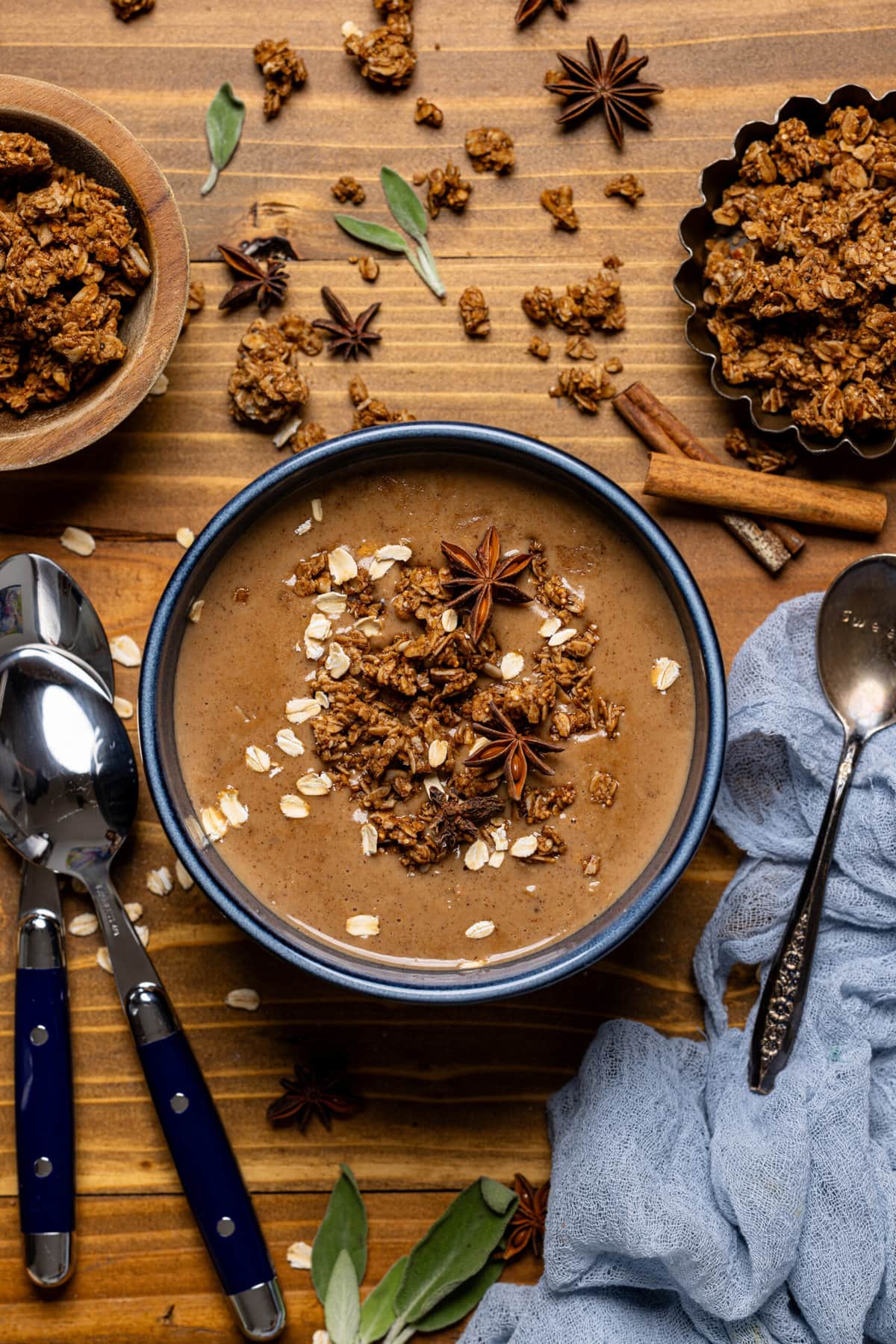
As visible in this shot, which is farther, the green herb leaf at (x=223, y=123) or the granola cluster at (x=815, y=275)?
the green herb leaf at (x=223, y=123)

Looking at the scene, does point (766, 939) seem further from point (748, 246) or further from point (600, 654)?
point (748, 246)

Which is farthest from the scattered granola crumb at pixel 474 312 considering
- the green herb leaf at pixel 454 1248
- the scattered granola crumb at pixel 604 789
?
the green herb leaf at pixel 454 1248

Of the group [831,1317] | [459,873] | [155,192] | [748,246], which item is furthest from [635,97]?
[831,1317]

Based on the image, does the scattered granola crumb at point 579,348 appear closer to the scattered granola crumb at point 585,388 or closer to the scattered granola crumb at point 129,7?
the scattered granola crumb at point 585,388

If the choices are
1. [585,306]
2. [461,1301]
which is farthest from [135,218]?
[461,1301]

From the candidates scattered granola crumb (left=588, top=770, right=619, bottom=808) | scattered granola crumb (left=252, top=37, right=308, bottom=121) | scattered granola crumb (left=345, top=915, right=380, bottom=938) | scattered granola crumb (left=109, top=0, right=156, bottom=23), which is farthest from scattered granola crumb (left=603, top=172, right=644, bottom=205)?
scattered granola crumb (left=345, top=915, right=380, bottom=938)

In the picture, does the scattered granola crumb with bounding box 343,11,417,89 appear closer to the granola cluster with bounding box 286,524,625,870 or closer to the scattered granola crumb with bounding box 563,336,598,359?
the scattered granola crumb with bounding box 563,336,598,359

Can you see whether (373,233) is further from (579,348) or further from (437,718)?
(437,718)
